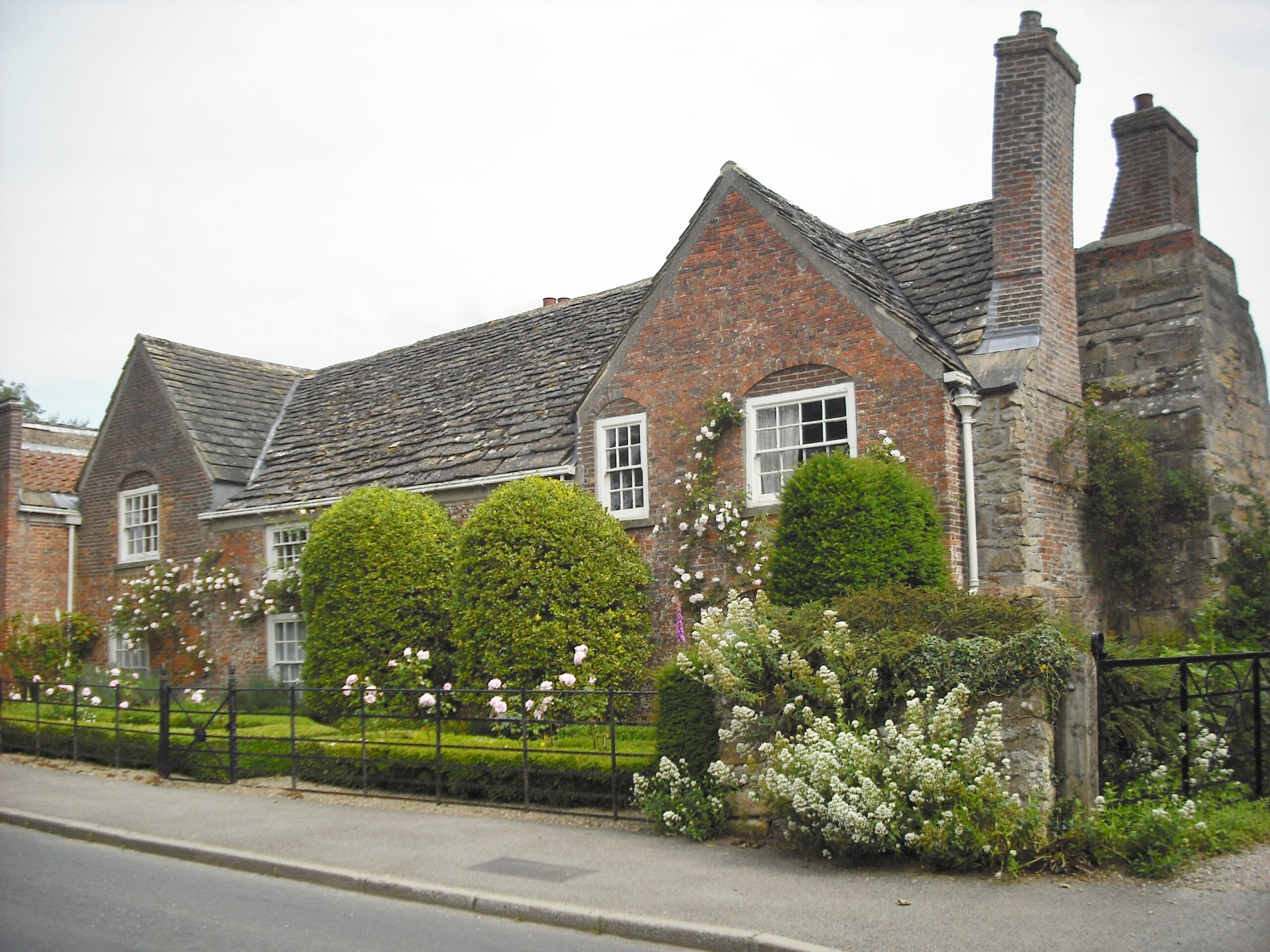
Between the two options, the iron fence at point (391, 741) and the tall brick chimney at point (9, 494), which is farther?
the tall brick chimney at point (9, 494)

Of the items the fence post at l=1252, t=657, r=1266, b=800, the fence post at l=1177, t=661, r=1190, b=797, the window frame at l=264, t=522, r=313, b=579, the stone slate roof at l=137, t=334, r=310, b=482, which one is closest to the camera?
the fence post at l=1177, t=661, r=1190, b=797

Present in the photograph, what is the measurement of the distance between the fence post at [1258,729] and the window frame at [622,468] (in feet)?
27.4

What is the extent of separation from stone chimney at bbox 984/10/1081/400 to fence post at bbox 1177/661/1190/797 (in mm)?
6131

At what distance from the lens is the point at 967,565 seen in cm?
1305

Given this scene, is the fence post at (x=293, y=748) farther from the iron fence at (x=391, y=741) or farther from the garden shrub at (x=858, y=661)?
the garden shrub at (x=858, y=661)

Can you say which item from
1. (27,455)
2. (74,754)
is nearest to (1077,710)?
(74,754)

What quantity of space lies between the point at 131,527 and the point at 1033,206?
1951cm

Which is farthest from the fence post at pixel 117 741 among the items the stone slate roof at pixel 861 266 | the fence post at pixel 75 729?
the stone slate roof at pixel 861 266

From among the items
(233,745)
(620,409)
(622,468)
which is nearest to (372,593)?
(233,745)

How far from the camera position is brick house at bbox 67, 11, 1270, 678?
519 inches

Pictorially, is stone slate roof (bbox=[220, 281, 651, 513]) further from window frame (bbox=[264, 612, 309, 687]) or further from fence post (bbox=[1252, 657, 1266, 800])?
fence post (bbox=[1252, 657, 1266, 800])

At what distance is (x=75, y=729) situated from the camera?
Answer: 15547 millimetres

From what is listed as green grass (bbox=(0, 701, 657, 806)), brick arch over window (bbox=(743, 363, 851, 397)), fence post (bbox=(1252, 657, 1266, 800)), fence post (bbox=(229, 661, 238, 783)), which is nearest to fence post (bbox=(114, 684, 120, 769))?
green grass (bbox=(0, 701, 657, 806))

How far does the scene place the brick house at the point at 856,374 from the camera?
13.2 m
